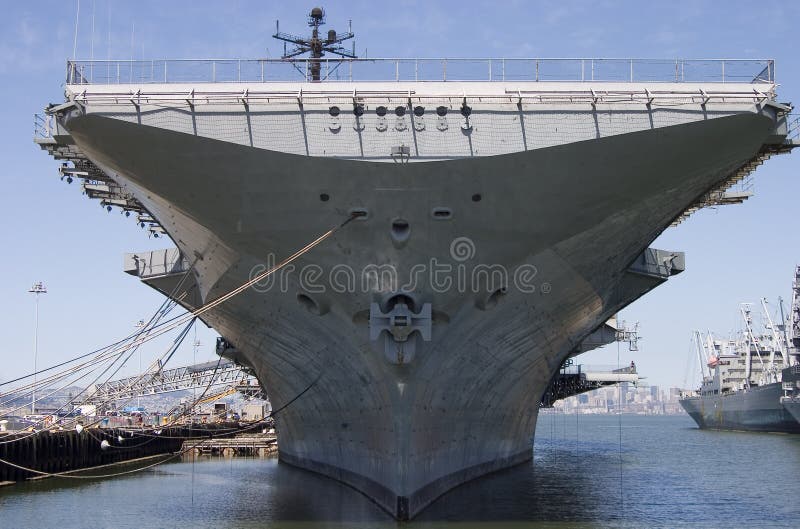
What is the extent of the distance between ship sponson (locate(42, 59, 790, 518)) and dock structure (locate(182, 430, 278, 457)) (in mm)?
14050

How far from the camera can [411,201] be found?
11484 mm

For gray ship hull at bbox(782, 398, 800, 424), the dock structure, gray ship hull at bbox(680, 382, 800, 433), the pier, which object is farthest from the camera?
gray ship hull at bbox(680, 382, 800, 433)

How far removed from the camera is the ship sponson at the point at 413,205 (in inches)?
431

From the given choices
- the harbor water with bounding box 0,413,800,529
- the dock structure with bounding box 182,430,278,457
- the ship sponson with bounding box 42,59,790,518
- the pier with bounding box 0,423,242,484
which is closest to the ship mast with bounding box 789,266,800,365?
the harbor water with bounding box 0,413,800,529

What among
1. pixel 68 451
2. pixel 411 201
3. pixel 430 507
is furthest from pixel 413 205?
pixel 68 451

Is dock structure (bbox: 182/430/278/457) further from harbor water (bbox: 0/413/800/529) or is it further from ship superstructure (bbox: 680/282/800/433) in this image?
ship superstructure (bbox: 680/282/800/433)

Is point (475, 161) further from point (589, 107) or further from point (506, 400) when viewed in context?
point (506, 400)

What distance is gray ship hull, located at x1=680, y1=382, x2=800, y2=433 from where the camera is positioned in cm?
4938

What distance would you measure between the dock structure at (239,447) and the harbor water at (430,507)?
Result: 4.02 m

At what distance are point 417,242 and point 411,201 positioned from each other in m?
0.73

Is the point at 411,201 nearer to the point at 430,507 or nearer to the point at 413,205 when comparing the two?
the point at 413,205

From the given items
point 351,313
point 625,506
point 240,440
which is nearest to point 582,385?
point 240,440

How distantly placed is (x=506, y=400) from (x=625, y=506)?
2908 millimetres

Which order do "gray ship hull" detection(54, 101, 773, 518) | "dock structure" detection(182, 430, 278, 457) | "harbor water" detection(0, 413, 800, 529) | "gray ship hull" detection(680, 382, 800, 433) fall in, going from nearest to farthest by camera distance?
"gray ship hull" detection(54, 101, 773, 518)
"harbor water" detection(0, 413, 800, 529)
"dock structure" detection(182, 430, 278, 457)
"gray ship hull" detection(680, 382, 800, 433)
